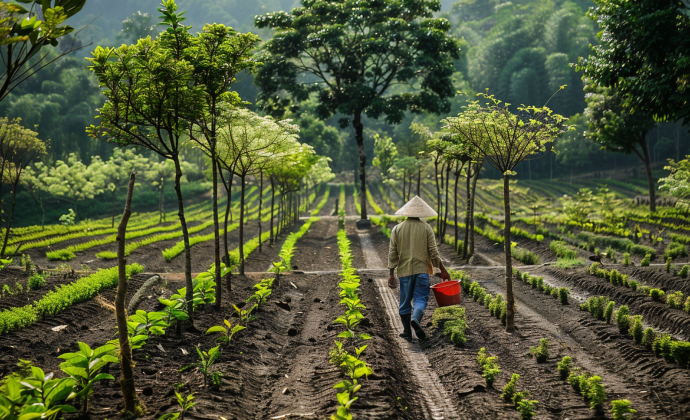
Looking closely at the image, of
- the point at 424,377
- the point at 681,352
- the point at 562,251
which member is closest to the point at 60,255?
the point at 424,377

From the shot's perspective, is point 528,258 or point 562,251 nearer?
point 562,251

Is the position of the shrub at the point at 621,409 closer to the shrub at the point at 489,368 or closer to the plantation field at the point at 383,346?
the plantation field at the point at 383,346

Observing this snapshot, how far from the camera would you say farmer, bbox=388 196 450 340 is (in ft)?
24.1

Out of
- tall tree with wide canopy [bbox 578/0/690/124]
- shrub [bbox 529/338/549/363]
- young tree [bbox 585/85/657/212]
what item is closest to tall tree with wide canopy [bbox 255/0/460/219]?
young tree [bbox 585/85/657/212]

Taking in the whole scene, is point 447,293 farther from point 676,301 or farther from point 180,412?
point 180,412

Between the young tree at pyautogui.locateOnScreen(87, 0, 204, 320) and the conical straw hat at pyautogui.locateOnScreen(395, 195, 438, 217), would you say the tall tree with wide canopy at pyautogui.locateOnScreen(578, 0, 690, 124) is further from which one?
the young tree at pyautogui.locateOnScreen(87, 0, 204, 320)

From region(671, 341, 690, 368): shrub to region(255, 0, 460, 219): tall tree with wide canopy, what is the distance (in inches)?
839

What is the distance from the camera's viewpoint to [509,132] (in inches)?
305

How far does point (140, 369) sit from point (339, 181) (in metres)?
71.5

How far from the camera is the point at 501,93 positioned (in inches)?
2901

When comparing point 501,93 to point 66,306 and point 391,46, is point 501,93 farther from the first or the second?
point 66,306

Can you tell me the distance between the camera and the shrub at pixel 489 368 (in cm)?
548

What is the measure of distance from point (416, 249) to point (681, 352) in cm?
366

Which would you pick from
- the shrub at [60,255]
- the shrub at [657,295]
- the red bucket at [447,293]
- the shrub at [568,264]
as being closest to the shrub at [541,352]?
the red bucket at [447,293]
